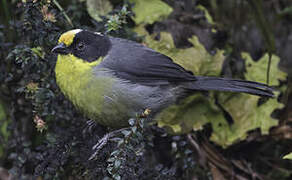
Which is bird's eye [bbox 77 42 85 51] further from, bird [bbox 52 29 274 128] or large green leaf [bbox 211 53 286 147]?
large green leaf [bbox 211 53 286 147]

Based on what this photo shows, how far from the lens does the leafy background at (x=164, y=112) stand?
101 inches

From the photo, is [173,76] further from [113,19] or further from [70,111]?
[70,111]

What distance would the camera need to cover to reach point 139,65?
2613mm

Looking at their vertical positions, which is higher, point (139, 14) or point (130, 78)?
point (139, 14)

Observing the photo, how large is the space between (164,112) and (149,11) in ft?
3.17

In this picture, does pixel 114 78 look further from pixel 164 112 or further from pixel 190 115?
pixel 190 115

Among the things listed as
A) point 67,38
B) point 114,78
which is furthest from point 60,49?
point 114,78

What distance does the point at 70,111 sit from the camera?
9.21 feet

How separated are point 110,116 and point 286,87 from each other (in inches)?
75.0

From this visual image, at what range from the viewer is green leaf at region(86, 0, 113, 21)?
3.04 meters

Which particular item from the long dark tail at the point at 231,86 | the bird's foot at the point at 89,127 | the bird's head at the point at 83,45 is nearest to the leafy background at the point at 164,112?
the bird's foot at the point at 89,127

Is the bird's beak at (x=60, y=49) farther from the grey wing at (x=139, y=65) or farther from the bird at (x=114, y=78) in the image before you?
the grey wing at (x=139, y=65)

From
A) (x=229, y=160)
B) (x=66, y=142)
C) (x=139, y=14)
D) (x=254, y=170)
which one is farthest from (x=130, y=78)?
(x=254, y=170)

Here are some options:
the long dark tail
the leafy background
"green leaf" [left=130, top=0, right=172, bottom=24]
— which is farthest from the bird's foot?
"green leaf" [left=130, top=0, right=172, bottom=24]
